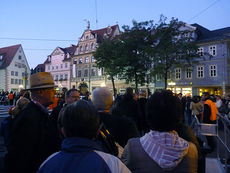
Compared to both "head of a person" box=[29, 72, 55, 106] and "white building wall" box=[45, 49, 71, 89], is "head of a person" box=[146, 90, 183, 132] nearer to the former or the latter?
"head of a person" box=[29, 72, 55, 106]

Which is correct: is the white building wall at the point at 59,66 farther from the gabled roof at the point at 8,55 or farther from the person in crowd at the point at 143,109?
the person in crowd at the point at 143,109

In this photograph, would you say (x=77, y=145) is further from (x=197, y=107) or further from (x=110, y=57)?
(x=110, y=57)

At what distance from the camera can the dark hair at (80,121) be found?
139cm

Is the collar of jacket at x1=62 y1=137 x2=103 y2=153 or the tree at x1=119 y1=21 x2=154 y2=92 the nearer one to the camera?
the collar of jacket at x1=62 y1=137 x2=103 y2=153

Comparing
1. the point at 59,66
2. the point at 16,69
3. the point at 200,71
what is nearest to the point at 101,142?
the point at 200,71

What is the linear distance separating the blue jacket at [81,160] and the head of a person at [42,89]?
1557 mm

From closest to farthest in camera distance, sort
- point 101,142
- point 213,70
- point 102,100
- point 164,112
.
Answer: point 164,112, point 101,142, point 102,100, point 213,70

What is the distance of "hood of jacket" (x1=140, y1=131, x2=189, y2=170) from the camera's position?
1.56 meters

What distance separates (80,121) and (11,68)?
60565mm

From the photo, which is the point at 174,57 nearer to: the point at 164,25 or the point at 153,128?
the point at 164,25

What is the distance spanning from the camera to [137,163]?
1.64 metres

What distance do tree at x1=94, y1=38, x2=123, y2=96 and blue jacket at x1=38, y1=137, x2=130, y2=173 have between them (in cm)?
2302

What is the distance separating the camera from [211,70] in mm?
33406

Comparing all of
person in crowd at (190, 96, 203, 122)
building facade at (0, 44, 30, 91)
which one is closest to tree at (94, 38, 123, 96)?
person in crowd at (190, 96, 203, 122)
